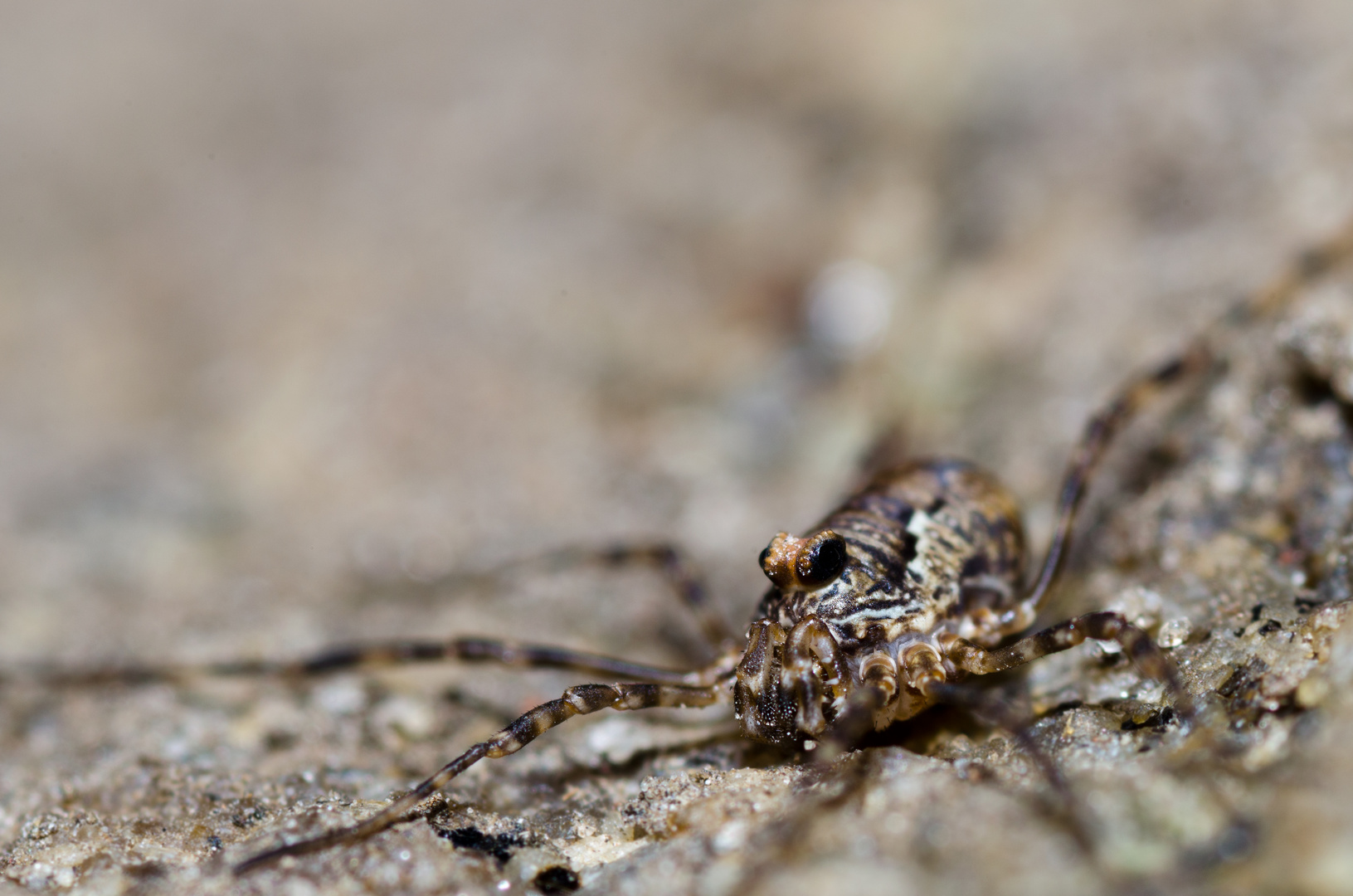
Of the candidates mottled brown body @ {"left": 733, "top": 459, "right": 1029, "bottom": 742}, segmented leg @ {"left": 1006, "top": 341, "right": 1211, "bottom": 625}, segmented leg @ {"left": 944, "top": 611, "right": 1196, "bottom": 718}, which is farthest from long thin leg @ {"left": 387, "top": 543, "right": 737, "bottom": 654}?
segmented leg @ {"left": 1006, "top": 341, "right": 1211, "bottom": 625}

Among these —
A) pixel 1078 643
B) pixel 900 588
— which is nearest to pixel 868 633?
pixel 900 588

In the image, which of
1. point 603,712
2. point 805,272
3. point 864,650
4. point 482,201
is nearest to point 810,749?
point 864,650

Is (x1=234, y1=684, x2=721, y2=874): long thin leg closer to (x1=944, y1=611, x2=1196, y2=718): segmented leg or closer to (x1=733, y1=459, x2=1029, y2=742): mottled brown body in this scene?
(x1=733, y1=459, x2=1029, y2=742): mottled brown body

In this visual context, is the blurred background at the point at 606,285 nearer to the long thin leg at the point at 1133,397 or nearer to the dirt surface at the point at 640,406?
the dirt surface at the point at 640,406

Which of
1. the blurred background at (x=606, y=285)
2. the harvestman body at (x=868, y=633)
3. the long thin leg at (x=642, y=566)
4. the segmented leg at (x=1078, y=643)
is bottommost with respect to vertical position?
the segmented leg at (x=1078, y=643)

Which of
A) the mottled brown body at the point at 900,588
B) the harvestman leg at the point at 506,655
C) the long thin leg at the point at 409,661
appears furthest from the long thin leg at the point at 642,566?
the mottled brown body at the point at 900,588

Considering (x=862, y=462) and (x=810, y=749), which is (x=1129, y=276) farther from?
(x=810, y=749)
